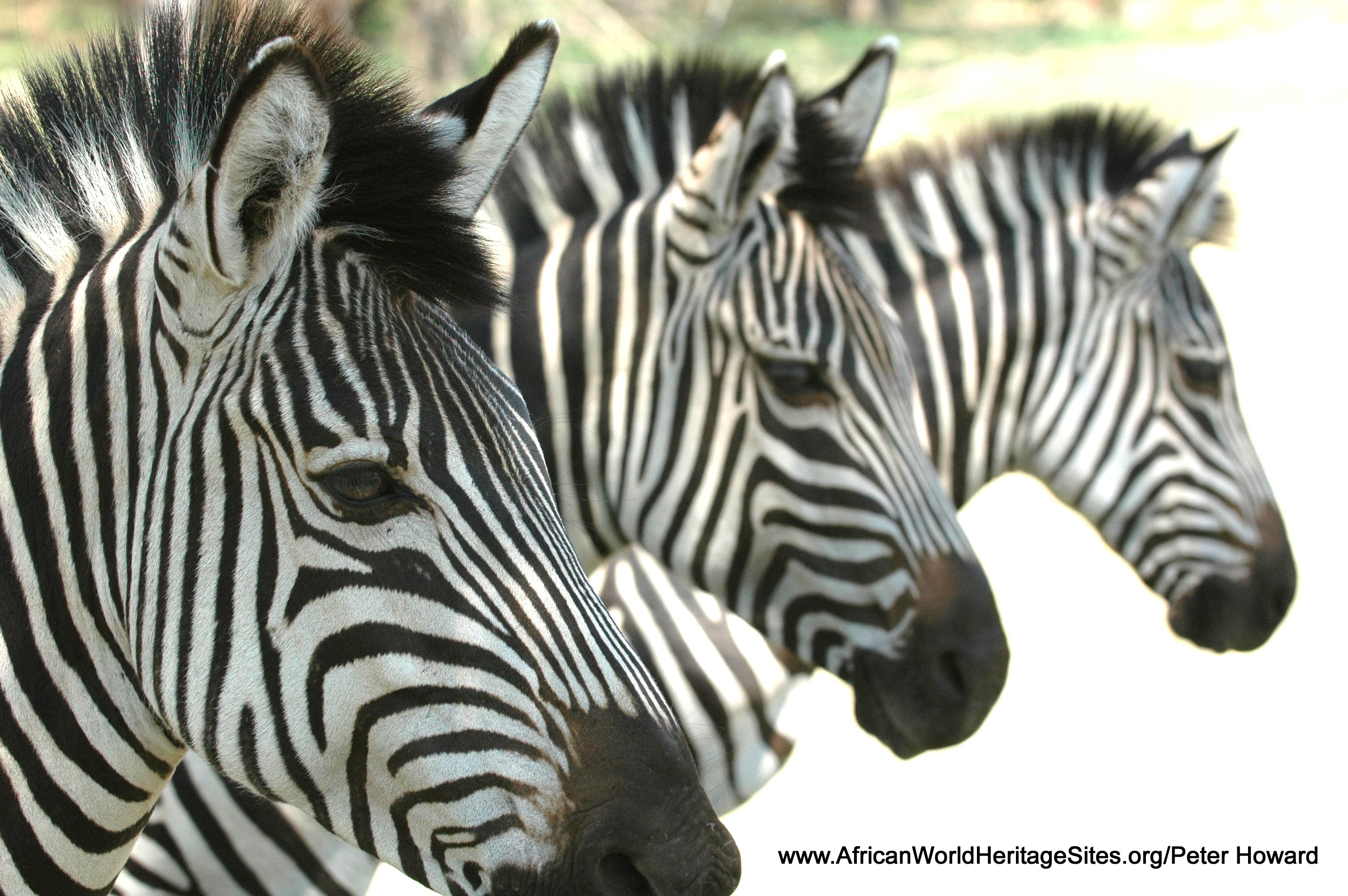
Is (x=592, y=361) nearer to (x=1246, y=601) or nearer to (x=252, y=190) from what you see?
(x=252, y=190)

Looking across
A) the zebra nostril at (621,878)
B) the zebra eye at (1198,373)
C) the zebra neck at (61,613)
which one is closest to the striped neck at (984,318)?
the zebra eye at (1198,373)

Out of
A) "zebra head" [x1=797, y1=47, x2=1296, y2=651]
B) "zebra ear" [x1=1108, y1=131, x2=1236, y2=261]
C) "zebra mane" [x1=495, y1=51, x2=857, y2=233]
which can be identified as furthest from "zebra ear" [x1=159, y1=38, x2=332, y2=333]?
"zebra ear" [x1=1108, y1=131, x2=1236, y2=261]

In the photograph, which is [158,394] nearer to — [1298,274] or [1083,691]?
[1083,691]

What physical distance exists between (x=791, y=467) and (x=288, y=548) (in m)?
2.01

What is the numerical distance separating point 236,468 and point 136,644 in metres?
0.35

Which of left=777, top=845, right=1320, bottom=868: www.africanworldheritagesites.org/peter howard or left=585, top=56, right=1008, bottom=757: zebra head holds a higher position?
left=585, top=56, right=1008, bottom=757: zebra head

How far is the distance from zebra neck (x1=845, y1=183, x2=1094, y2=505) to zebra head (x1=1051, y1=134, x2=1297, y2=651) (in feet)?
0.17

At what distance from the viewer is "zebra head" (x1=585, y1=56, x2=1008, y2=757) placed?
3471 mm

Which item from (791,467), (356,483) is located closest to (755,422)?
(791,467)

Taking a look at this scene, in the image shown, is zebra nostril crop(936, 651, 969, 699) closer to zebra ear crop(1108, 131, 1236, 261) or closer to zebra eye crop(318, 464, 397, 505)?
zebra eye crop(318, 464, 397, 505)

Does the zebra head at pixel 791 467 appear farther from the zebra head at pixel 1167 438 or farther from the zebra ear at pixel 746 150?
the zebra head at pixel 1167 438

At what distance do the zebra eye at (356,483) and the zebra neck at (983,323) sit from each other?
10.8ft

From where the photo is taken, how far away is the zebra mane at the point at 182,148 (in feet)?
6.55

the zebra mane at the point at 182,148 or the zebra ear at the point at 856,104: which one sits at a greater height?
the zebra ear at the point at 856,104
